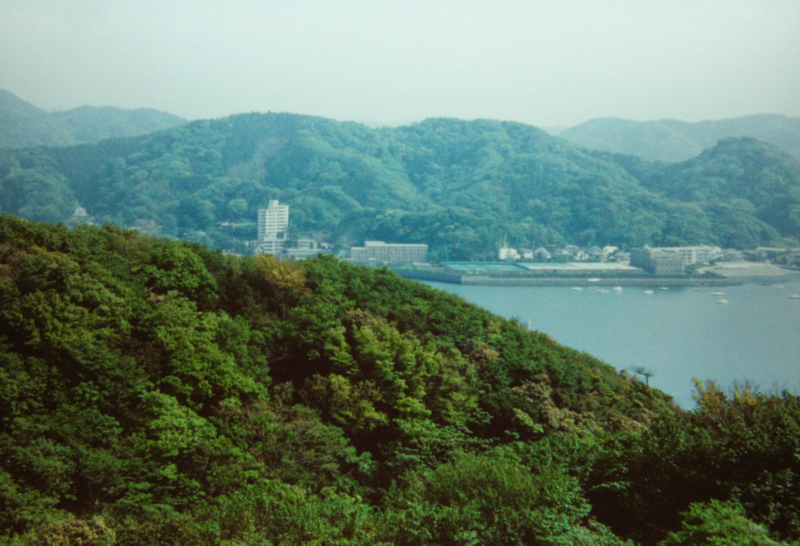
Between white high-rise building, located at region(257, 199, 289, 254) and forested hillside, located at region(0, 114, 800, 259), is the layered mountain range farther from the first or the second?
white high-rise building, located at region(257, 199, 289, 254)

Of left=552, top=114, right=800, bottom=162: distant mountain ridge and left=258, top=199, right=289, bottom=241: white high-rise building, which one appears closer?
left=552, top=114, right=800, bottom=162: distant mountain ridge

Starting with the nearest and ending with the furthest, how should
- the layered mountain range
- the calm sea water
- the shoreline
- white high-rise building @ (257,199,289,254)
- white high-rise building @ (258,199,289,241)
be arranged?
1. the calm sea water
2. the shoreline
3. the layered mountain range
4. white high-rise building @ (257,199,289,254)
5. white high-rise building @ (258,199,289,241)

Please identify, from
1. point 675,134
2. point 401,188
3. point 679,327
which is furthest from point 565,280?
point 675,134

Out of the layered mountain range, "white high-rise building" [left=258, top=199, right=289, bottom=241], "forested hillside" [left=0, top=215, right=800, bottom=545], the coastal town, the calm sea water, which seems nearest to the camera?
"forested hillside" [left=0, top=215, right=800, bottom=545]

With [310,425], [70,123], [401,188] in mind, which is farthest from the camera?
[401,188]

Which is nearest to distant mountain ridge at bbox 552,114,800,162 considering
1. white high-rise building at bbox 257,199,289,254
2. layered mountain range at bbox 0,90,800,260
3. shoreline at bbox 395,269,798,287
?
layered mountain range at bbox 0,90,800,260

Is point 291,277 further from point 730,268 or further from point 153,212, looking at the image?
point 153,212

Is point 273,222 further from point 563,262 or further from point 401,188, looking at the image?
point 563,262
